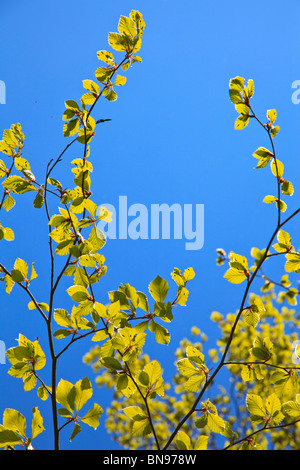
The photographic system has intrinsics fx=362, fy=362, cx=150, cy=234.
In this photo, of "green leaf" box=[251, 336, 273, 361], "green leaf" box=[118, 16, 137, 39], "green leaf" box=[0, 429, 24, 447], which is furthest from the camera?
"green leaf" box=[118, 16, 137, 39]

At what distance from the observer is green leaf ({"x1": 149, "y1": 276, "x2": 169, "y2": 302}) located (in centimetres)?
83

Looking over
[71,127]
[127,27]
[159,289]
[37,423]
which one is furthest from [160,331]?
[127,27]

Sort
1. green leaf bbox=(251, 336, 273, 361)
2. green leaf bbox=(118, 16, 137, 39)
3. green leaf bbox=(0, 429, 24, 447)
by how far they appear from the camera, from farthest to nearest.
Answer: green leaf bbox=(118, 16, 137, 39), green leaf bbox=(251, 336, 273, 361), green leaf bbox=(0, 429, 24, 447)

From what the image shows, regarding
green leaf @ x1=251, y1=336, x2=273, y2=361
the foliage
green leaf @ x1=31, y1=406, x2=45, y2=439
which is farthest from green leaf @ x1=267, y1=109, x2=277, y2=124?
green leaf @ x1=31, y1=406, x2=45, y2=439

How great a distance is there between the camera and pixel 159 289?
838mm

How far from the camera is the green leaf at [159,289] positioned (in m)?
0.83

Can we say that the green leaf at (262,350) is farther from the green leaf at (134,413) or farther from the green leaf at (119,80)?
the green leaf at (119,80)

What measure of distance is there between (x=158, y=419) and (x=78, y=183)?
401 cm

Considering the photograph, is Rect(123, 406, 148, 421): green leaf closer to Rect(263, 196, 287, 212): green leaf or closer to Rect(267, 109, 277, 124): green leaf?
Rect(263, 196, 287, 212): green leaf

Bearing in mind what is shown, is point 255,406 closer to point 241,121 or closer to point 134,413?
point 134,413

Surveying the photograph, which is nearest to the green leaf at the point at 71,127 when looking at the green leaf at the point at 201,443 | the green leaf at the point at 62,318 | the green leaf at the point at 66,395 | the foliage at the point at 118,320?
the foliage at the point at 118,320

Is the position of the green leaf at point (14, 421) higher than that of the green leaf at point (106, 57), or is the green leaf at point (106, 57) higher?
the green leaf at point (106, 57)

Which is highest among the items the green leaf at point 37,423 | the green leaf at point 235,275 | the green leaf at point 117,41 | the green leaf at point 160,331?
the green leaf at point 117,41
